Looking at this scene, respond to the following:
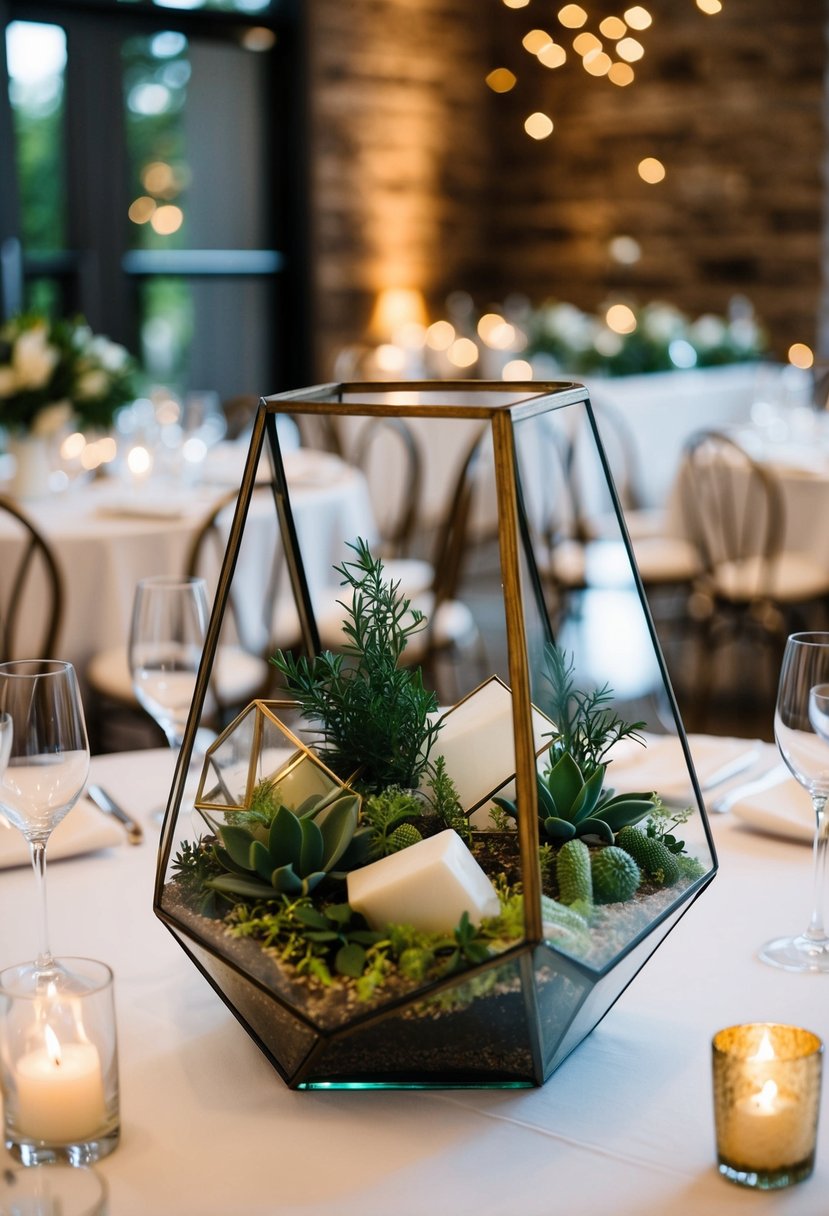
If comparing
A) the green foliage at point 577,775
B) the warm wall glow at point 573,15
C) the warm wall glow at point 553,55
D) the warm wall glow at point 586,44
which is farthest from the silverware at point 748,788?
the warm wall glow at point 553,55

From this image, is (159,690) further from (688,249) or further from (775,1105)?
(688,249)

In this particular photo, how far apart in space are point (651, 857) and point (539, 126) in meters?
7.76

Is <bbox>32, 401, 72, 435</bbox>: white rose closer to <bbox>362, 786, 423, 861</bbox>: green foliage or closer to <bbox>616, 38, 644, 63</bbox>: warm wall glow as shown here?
<bbox>616, 38, 644, 63</bbox>: warm wall glow

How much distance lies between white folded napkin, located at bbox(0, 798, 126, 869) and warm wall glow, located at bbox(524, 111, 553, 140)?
7.45 meters

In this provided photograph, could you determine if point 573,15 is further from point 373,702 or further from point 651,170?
point 373,702

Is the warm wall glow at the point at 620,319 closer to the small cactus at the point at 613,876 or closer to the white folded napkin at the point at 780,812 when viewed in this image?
the white folded napkin at the point at 780,812

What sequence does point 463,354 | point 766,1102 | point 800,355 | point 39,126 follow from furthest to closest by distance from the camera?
1. point 800,355
2. point 463,354
3. point 39,126
4. point 766,1102

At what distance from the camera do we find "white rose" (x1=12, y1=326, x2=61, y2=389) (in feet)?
10.2

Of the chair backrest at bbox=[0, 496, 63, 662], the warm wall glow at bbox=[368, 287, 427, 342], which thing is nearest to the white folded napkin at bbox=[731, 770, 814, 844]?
the chair backrest at bbox=[0, 496, 63, 662]

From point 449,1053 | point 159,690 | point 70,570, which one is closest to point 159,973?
point 449,1053

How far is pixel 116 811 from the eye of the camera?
1282 mm

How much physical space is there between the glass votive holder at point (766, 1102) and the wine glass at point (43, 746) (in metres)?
0.47

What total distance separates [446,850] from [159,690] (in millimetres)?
763

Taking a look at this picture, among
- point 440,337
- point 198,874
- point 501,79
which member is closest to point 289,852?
point 198,874
